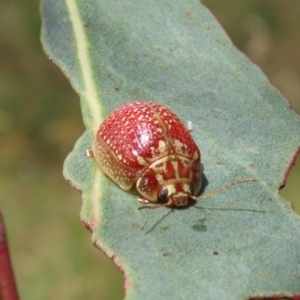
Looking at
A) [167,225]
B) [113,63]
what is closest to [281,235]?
[167,225]

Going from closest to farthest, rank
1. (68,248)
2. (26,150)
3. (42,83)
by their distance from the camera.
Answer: (68,248) < (26,150) < (42,83)

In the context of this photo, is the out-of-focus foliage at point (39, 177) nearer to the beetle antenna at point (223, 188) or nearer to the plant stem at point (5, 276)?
the beetle antenna at point (223, 188)

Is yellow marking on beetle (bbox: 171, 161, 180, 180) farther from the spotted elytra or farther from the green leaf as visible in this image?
the green leaf

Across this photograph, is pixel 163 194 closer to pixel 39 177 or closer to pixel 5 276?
pixel 5 276

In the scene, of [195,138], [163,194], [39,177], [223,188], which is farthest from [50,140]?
[223,188]

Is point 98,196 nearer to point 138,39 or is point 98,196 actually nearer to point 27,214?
point 138,39

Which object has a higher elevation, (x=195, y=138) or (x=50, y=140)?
(x=195, y=138)
